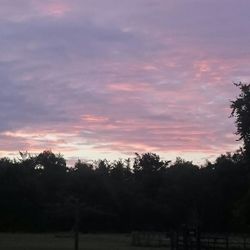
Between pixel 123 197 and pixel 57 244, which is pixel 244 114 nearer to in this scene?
pixel 57 244

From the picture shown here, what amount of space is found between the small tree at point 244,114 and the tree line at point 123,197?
141ft

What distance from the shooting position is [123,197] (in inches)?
3905

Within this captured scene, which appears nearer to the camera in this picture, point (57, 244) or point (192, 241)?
point (192, 241)

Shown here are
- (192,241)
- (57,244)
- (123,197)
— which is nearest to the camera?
(192,241)

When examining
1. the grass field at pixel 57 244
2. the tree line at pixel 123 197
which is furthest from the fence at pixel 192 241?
the tree line at pixel 123 197

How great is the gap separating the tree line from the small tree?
4306 centimetres

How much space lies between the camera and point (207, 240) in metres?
45.4

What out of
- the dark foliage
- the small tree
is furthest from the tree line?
the small tree

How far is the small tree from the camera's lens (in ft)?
141

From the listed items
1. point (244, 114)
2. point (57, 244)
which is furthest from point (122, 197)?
point (244, 114)

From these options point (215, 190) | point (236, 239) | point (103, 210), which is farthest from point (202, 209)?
point (236, 239)

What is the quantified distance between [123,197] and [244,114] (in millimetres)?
57697

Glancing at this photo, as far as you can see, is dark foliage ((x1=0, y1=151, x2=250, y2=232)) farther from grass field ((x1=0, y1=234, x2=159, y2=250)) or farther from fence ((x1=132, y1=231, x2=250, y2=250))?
fence ((x1=132, y1=231, x2=250, y2=250))

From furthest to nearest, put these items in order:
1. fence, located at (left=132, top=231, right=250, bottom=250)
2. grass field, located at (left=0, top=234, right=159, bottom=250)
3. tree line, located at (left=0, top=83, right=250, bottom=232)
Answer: tree line, located at (left=0, top=83, right=250, bottom=232)
grass field, located at (left=0, top=234, right=159, bottom=250)
fence, located at (left=132, top=231, right=250, bottom=250)
